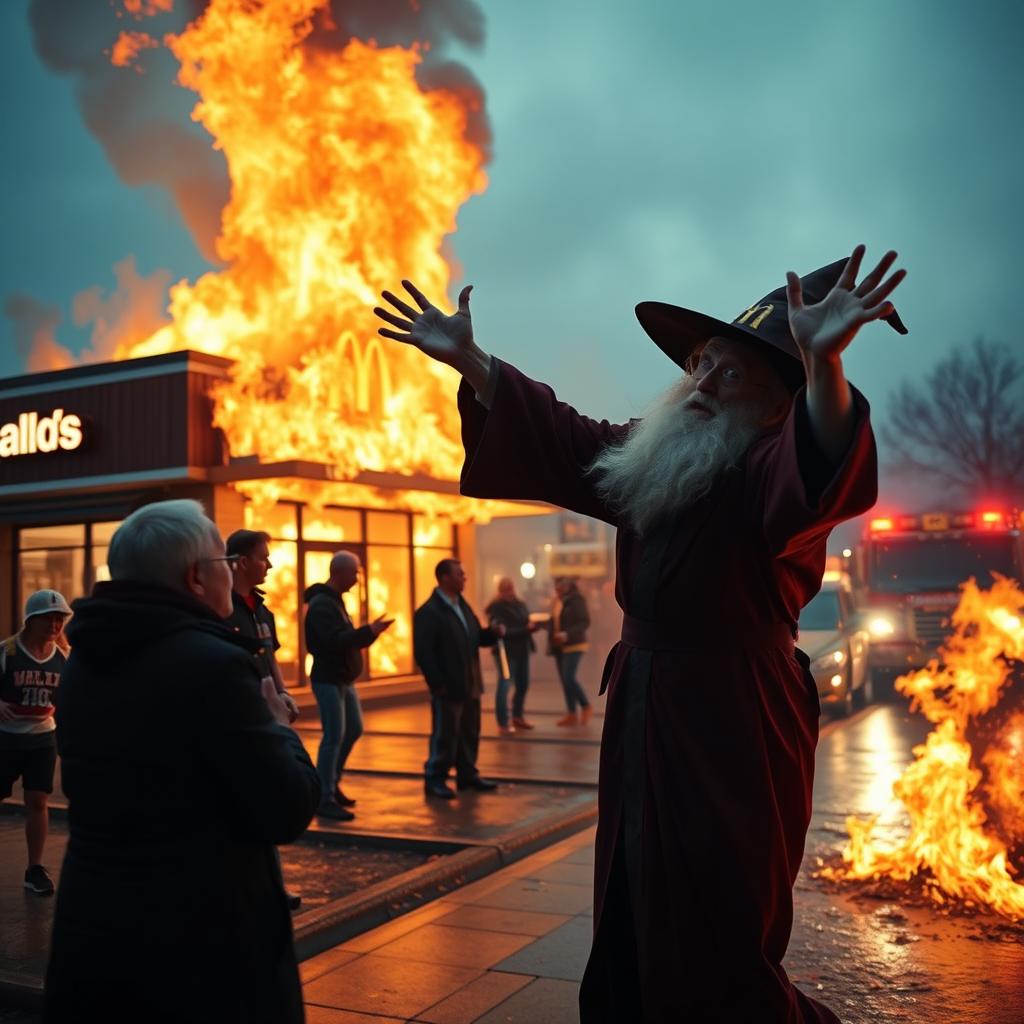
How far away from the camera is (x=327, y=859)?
758 cm

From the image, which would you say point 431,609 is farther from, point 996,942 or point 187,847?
point 187,847

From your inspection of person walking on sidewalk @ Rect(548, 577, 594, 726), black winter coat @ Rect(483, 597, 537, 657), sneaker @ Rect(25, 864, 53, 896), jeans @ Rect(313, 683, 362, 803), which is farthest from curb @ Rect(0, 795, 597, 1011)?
black winter coat @ Rect(483, 597, 537, 657)

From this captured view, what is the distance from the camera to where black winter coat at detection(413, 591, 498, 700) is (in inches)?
382

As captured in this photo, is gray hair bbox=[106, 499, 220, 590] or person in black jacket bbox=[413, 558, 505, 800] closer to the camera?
gray hair bbox=[106, 499, 220, 590]

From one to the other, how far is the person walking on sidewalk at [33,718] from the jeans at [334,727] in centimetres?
248

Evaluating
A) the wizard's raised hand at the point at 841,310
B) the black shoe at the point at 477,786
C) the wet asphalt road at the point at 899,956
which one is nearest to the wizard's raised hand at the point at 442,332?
the wizard's raised hand at the point at 841,310

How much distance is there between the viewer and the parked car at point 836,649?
15.0 metres

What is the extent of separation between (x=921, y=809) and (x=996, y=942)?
51.9 inches

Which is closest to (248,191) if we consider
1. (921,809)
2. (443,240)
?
(443,240)

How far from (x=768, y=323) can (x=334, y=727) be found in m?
6.80

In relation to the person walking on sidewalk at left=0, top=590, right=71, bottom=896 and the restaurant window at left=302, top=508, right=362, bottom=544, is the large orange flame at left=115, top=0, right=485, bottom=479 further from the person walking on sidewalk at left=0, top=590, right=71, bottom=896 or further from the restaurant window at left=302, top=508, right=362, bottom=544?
the person walking on sidewalk at left=0, top=590, right=71, bottom=896

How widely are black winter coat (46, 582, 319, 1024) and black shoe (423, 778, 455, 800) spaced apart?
7.18m

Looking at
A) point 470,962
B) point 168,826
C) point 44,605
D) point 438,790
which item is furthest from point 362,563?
point 168,826

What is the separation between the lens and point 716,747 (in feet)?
8.79
